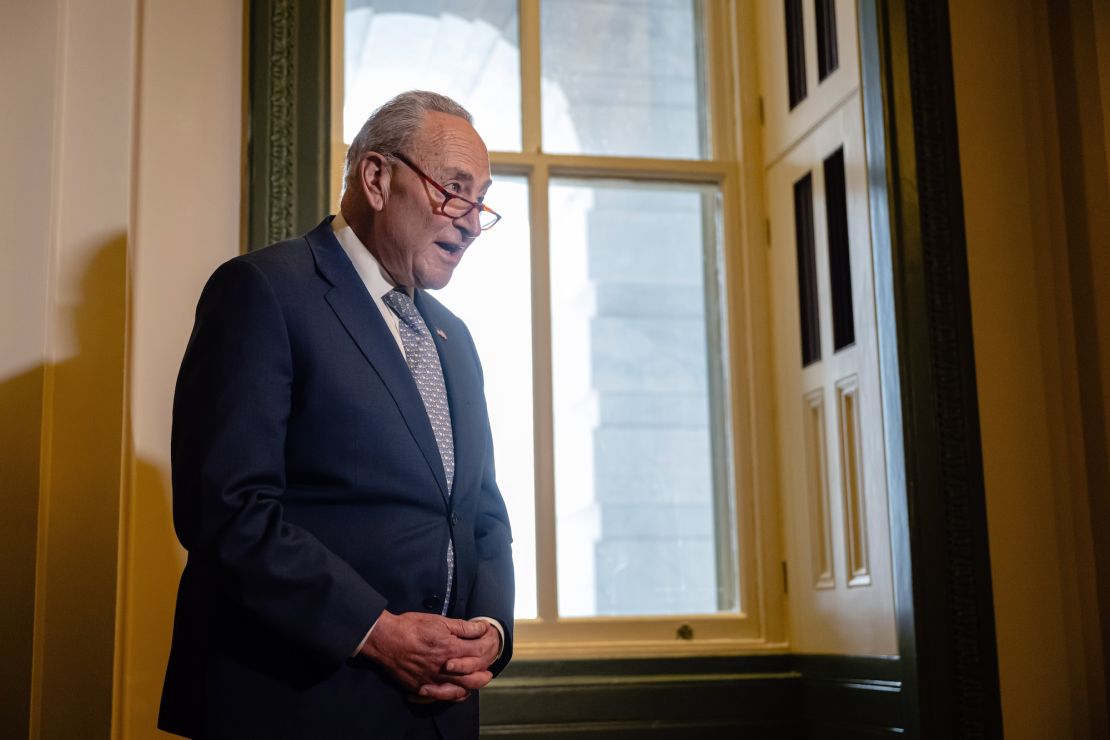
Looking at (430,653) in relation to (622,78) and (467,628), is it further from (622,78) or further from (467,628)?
(622,78)

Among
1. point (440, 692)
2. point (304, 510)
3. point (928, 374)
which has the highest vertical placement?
point (928, 374)

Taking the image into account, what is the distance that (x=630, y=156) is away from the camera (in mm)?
3846

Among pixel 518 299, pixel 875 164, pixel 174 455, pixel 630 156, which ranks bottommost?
pixel 174 455

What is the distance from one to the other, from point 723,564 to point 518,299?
3.35ft

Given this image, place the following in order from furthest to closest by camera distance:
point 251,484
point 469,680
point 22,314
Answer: point 22,314
point 469,680
point 251,484

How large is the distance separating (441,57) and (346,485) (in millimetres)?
2155

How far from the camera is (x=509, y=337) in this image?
363 cm

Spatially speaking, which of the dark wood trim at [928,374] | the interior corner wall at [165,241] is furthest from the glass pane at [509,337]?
the dark wood trim at [928,374]

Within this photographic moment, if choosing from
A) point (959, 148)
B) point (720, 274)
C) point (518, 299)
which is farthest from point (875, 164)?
point (518, 299)

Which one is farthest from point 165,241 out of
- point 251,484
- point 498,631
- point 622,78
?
point 622,78

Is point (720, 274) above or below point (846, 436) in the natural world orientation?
above

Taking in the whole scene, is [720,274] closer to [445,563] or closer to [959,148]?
[959,148]

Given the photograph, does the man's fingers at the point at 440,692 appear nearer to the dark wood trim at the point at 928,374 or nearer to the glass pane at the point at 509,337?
the dark wood trim at the point at 928,374

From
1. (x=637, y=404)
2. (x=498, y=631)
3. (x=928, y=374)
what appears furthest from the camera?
(x=637, y=404)
